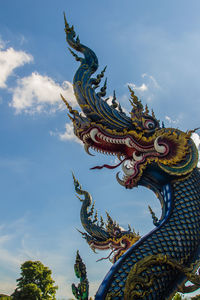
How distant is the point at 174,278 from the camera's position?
6168 millimetres

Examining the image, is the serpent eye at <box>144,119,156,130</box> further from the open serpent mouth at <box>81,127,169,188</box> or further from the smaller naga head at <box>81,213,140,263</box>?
the smaller naga head at <box>81,213,140,263</box>

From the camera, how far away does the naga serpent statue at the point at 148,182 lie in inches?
227

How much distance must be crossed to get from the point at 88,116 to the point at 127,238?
4.44 metres

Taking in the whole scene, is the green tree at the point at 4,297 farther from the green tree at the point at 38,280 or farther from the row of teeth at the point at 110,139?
the row of teeth at the point at 110,139

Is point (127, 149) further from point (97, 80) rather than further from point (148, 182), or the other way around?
point (97, 80)

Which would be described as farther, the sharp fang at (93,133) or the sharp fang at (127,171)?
the sharp fang at (93,133)

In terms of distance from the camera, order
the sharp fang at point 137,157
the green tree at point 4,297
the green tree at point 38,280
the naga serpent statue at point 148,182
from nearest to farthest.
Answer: the naga serpent statue at point 148,182 < the sharp fang at point 137,157 < the green tree at point 4,297 < the green tree at point 38,280

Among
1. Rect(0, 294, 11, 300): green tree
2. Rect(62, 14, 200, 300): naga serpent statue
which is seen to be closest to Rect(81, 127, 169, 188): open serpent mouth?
Rect(62, 14, 200, 300): naga serpent statue

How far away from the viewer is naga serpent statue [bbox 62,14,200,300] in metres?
5.76

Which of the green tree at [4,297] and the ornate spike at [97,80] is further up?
the ornate spike at [97,80]

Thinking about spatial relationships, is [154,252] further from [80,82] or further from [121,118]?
[80,82]

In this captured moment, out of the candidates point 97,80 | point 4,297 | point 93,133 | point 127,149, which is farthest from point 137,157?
point 4,297

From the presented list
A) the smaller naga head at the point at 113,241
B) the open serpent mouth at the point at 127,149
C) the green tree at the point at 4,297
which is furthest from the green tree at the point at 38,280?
the open serpent mouth at the point at 127,149

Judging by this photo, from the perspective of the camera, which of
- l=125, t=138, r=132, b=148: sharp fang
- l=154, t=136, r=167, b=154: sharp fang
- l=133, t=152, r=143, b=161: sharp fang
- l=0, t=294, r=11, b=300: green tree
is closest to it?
l=154, t=136, r=167, b=154: sharp fang
